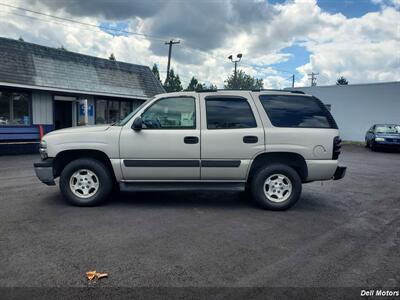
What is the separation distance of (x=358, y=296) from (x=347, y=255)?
95 cm

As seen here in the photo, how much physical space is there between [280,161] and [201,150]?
1.45m

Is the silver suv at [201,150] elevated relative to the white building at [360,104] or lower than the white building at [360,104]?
lower

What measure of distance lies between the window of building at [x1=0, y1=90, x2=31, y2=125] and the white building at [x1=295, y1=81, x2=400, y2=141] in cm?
2223

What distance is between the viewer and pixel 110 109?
18500 mm

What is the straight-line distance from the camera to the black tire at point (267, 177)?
5.61 m

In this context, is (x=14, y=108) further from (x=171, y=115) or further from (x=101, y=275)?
(x=101, y=275)

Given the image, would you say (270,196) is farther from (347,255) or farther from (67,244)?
(67,244)

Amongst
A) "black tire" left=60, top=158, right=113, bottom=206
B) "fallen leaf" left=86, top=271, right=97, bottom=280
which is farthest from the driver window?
"fallen leaf" left=86, top=271, right=97, bottom=280

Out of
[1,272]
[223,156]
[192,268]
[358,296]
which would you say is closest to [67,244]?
[1,272]

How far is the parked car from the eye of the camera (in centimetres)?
1858

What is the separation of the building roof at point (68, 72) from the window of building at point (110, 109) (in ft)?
3.03

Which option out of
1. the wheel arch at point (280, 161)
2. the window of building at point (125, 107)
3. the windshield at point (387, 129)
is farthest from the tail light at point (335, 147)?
the windshield at point (387, 129)

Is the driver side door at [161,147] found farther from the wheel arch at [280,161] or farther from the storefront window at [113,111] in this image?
the storefront window at [113,111]

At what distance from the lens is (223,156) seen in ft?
18.2
